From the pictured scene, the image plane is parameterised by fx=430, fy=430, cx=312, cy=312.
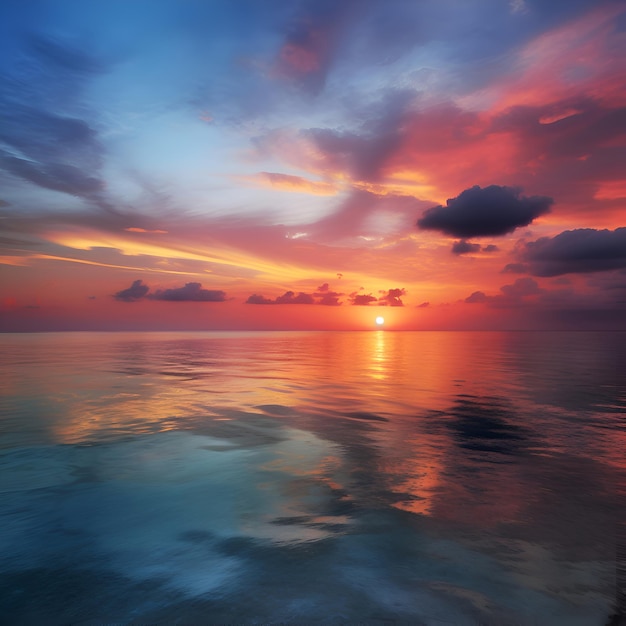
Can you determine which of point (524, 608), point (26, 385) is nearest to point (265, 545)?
point (524, 608)

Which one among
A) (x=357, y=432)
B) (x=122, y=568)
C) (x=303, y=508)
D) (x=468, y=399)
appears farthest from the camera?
(x=468, y=399)

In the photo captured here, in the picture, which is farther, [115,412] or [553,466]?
[115,412]

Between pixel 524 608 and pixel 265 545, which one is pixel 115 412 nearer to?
pixel 265 545

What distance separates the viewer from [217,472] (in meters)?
11.4

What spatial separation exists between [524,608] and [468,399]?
18141 mm

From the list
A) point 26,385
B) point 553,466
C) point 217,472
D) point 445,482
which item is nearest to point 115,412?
point 217,472

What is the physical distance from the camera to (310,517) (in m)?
8.56

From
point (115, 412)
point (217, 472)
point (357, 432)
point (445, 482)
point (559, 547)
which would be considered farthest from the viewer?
point (115, 412)

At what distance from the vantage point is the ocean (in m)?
5.94

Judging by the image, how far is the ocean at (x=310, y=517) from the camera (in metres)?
5.94

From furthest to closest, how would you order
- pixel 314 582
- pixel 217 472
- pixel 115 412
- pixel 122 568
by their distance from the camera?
1. pixel 115 412
2. pixel 217 472
3. pixel 122 568
4. pixel 314 582

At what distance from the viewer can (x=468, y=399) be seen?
23094 mm

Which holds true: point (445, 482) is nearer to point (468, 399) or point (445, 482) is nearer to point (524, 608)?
point (524, 608)

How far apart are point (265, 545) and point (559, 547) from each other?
505cm
